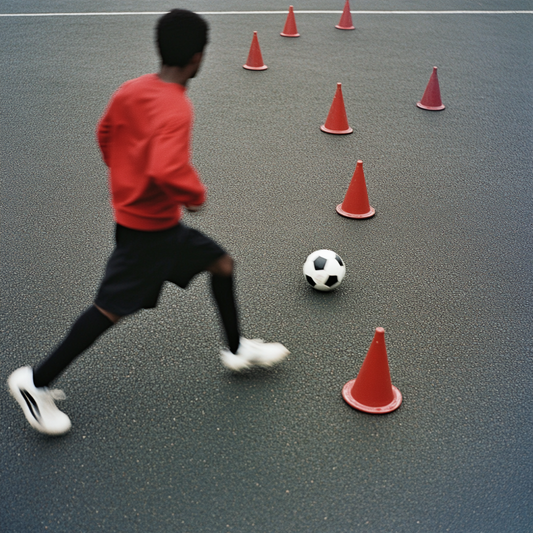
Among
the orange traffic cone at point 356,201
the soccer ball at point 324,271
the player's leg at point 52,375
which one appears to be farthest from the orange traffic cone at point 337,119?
the player's leg at point 52,375

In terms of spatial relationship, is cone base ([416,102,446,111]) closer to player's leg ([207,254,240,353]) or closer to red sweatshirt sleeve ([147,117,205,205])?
player's leg ([207,254,240,353])

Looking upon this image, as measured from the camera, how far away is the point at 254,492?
2.47m

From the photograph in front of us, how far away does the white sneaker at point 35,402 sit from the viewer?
2627 mm

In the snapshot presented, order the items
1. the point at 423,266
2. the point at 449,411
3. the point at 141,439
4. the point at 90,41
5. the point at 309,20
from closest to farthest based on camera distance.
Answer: the point at 141,439 < the point at 449,411 < the point at 423,266 < the point at 90,41 < the point at 309,20

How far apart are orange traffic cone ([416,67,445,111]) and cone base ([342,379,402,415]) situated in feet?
16.3

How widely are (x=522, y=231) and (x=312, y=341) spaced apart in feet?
7.56

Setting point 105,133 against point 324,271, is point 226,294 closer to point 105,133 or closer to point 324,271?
point 105,133

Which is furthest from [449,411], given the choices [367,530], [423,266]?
[423,266]

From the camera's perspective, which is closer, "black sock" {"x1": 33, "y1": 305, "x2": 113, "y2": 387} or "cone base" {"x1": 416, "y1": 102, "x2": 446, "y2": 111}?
"black sock" {"x1": 33, "y1": 305, "x2": 113, "y2": 387}

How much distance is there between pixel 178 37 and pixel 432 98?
214 inches

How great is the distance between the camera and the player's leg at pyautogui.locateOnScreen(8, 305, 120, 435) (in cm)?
254

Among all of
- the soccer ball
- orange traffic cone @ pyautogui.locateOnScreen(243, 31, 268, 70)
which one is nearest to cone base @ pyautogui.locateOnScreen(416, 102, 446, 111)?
orange traffic cone @ pyautogui.locateOnScreen(243, 31, 268, 70)

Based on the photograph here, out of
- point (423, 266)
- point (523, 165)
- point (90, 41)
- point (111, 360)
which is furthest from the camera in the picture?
point (90, 41)

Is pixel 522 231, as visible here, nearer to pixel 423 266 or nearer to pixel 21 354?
pixel 423 266
